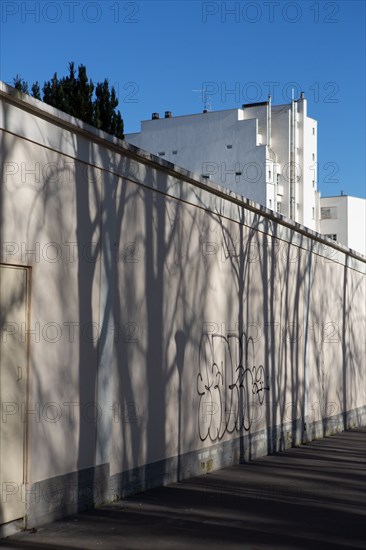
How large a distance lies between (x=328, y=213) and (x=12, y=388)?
7632 centimetres

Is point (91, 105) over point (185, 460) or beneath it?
over

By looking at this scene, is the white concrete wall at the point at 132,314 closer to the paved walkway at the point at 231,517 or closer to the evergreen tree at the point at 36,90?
the paved walkway at the point at 231,517

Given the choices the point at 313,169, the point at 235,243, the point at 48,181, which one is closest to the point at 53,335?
the point at 48,181

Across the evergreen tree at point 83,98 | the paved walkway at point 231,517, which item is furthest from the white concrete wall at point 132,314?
the evergreen tree at point 83,98

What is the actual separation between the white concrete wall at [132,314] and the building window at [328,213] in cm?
6719

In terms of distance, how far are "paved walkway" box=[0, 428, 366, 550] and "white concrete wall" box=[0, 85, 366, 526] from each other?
31cm

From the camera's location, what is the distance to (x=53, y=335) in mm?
7832

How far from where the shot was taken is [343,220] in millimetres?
80812

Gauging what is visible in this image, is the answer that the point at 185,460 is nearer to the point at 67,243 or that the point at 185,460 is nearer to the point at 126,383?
the point at 126,383

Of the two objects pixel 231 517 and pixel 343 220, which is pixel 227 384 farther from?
pixel 343 220

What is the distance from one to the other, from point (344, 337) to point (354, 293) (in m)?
1.83

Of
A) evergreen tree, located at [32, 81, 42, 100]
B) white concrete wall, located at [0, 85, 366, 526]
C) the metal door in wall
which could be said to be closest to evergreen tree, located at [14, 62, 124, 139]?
evergreen tree, located at [32, 81, 42, 100]

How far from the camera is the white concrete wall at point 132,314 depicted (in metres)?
7.59

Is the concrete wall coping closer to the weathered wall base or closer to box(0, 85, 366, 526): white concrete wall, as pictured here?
box(0, 85, 366, 526): white concrete wall
